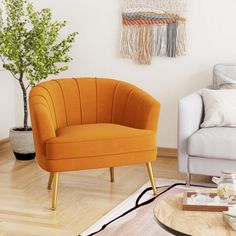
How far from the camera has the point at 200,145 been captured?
385 cm

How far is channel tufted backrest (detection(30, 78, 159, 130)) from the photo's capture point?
4.02 meters

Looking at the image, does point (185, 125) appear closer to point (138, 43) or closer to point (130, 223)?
point (130, 223)

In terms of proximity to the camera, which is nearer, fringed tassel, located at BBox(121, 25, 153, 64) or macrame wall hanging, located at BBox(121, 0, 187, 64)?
macrame wall hanging, located at BBox(121, 0, 187, 64)

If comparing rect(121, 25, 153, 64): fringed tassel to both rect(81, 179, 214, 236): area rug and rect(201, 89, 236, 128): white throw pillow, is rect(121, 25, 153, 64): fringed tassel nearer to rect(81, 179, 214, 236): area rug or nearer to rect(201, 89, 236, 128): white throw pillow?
rect(201, 89, 236, 128): white throw pillow

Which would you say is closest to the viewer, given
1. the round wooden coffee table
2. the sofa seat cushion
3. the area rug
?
the round wooden coffee table

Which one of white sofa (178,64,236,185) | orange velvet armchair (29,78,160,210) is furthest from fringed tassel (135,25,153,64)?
white sofa (178,64,236,185)

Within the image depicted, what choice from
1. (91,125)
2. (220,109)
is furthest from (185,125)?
(91,125)

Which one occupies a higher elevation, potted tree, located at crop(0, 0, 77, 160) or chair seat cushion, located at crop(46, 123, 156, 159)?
potted tree, located at crop(0, 0, 77, 160)

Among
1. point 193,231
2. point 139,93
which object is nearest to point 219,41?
point 139,93

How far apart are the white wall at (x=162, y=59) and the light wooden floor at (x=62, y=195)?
61cm

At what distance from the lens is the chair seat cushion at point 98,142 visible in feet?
11.7

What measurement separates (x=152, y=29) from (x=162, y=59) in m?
0.27

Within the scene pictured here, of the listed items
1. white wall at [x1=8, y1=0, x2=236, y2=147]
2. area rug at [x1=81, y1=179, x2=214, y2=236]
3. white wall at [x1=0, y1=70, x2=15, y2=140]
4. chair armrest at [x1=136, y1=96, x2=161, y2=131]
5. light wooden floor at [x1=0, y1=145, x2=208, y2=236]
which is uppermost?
white wall at [x1=8, y1=0, x2=236, y2=147]

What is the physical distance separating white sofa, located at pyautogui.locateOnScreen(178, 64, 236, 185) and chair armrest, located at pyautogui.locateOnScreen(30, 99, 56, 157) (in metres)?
0.91
